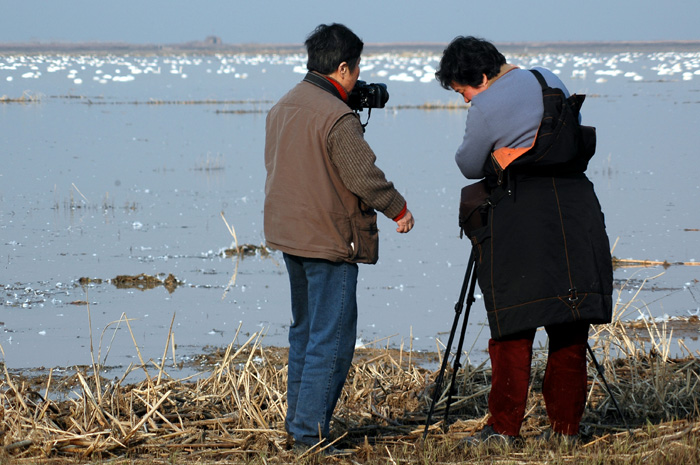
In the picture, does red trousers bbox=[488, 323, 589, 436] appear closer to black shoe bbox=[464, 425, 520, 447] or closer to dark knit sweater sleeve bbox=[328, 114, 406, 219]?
black shoe bbox=[464, 425, 520, 447]

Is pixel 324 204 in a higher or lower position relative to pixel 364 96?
lower

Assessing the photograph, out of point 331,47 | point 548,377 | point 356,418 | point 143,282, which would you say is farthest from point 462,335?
point 143,282

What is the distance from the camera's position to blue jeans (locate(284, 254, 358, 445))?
4309 mm

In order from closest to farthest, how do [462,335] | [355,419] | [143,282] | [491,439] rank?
[491,439] < [462,335] < [355,419] < [143,282]

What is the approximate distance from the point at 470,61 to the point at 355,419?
1.96 metres

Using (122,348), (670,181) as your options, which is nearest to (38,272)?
(122,348)

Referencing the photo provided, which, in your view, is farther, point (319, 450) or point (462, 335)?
point (462, 335)

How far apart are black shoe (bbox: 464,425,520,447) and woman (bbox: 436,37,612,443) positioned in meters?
0.24

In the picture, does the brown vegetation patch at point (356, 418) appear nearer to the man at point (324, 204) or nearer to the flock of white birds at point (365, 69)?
the man at point (324, 204)

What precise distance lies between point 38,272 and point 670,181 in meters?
9.91

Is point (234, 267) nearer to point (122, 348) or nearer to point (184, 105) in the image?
point (122, 348)

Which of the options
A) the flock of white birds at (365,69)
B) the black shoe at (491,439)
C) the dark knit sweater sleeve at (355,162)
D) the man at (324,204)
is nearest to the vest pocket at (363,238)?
the man at (324,204)

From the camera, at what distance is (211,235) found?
11.4 m

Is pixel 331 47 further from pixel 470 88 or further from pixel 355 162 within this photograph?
pixel 470 88
